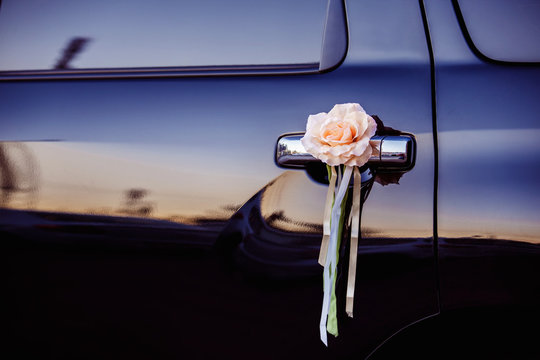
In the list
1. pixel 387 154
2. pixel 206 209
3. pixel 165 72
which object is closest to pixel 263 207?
pixel 206 209

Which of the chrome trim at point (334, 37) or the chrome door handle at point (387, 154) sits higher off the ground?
the chrome trim at point (334, 37)

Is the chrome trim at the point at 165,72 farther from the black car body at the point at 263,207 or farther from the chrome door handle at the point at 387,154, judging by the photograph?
the chrome door handle at the point at 387,154

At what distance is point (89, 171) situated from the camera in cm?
105

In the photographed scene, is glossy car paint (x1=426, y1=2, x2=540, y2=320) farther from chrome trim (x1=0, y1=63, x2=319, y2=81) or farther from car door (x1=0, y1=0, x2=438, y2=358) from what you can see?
chrome trim (x1=0, y1=63, x2=319, y2=81)

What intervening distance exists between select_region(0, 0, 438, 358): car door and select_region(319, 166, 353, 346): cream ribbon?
0.04 meters

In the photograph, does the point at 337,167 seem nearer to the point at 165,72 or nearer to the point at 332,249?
the point at 332,249

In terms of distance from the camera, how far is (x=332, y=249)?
2.99 ft

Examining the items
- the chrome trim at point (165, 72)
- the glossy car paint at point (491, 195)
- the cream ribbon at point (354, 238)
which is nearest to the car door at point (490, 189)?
the glossy car paint at point (491, 195)

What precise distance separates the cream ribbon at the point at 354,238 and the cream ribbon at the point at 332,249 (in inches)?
0.8

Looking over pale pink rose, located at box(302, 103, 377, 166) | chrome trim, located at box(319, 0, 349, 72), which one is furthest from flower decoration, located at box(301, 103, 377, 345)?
chrome trim, located at box(319, 0, 349, 72)

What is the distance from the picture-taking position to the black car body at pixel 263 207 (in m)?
0.90

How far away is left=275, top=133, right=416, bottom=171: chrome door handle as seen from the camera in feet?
2.96

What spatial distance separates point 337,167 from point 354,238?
0.45 feet

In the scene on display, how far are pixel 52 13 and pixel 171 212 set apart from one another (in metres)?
0.60
